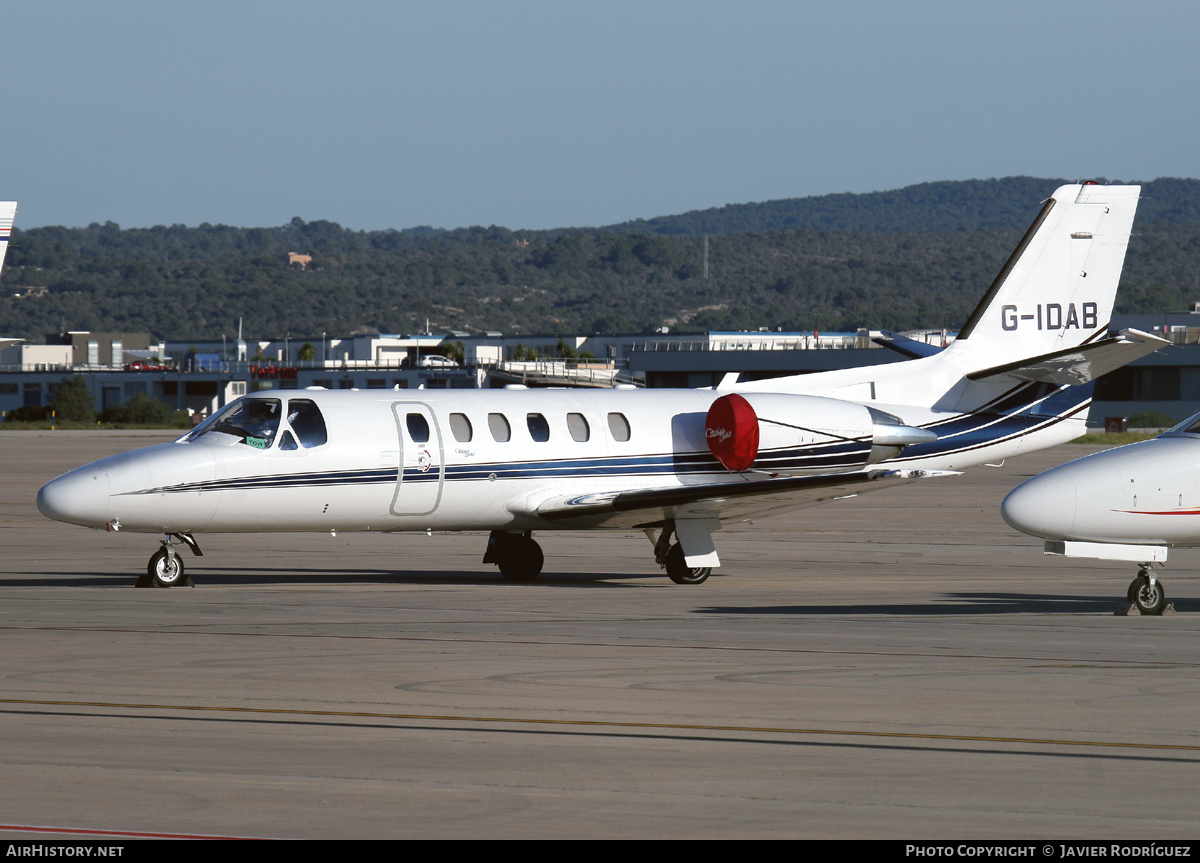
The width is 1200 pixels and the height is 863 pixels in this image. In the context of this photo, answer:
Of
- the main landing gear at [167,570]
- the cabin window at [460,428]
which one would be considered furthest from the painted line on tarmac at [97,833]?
the cabin window at [460,428]

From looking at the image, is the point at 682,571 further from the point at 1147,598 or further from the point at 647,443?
the point at 1147,598

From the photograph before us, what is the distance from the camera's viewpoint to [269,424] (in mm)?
19547

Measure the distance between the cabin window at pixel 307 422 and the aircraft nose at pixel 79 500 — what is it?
247cm

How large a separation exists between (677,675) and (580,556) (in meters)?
14.8

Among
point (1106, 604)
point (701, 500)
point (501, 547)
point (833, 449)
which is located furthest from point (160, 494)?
point (1106, 604)

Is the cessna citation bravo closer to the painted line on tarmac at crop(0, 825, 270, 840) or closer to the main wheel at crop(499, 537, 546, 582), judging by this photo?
the main wheel at crop(499, 537, 546, 582)

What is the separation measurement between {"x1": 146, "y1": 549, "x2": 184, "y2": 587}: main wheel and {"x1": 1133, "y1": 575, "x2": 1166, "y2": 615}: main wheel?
11198mm

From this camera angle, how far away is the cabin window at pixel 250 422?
1938 centimetres

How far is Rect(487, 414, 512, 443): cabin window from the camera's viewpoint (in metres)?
20.7

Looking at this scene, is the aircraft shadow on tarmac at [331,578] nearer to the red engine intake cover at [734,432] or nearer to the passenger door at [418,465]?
the passenger door at [418,465]

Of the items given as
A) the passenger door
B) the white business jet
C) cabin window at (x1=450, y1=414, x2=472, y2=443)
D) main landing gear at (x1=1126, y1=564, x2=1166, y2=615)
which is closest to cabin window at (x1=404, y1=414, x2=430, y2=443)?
the passenger door

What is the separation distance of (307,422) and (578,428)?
12.4ft

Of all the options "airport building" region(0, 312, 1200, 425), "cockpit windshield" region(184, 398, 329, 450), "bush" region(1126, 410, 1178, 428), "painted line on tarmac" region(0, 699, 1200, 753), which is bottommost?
"bush" region(1126, 410, 1178, 428)

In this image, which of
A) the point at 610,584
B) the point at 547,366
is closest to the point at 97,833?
the point at 610,584
